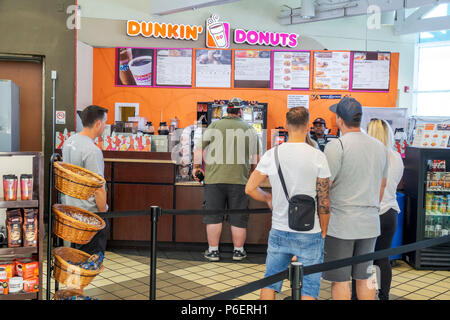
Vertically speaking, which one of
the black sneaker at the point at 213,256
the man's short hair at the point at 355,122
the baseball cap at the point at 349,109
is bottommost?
the black sneaker at the point at 213,256

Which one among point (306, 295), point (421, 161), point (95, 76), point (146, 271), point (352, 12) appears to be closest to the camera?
point (306, 295)

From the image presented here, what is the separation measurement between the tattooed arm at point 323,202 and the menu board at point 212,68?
557cm

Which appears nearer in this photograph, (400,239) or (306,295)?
(306,295)

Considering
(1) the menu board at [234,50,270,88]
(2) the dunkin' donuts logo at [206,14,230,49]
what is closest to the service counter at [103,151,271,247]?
(1) the menu board at [234,50,270,88]

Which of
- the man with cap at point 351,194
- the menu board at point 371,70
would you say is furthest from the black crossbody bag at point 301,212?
the menu board at point 371,70

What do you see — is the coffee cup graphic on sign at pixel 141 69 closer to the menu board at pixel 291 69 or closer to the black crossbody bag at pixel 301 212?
the menu board at pixel 291 69

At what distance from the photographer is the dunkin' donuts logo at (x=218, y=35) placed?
332 inches

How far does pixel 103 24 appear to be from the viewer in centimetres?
817

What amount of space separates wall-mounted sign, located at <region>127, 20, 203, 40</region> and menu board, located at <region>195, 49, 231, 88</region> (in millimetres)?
567

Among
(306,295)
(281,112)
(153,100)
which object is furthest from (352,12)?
(306,295)

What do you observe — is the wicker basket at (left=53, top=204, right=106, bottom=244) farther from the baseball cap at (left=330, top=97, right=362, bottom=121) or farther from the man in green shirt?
the man in green shirt
